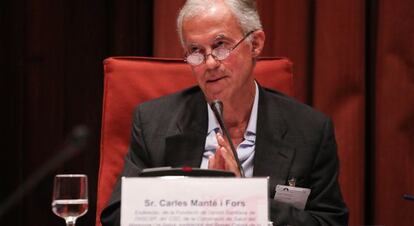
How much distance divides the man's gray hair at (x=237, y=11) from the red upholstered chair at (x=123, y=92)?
0.20m

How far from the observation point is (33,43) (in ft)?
8.96

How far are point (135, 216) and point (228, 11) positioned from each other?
0.96 meters

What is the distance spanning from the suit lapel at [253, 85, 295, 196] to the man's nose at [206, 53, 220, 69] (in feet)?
0.85

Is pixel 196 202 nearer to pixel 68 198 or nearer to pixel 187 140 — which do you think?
pixel 68 198

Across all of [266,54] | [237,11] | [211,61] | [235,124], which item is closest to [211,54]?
[211,61]

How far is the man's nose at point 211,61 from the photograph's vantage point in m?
1.95

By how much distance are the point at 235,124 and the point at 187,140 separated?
184 millimetres

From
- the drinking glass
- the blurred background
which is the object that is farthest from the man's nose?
the blurred background

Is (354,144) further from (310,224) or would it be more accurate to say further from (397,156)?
(310,224)

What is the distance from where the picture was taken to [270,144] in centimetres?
202

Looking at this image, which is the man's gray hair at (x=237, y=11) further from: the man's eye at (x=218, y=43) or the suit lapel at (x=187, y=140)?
the suit lapel at (x=187, y=140)

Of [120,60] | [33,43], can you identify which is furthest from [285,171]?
[33,43]

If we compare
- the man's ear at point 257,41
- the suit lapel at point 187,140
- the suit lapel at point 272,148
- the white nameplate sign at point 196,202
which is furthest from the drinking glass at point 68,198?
the man's ear at point 257,41

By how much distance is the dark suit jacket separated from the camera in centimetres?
196
